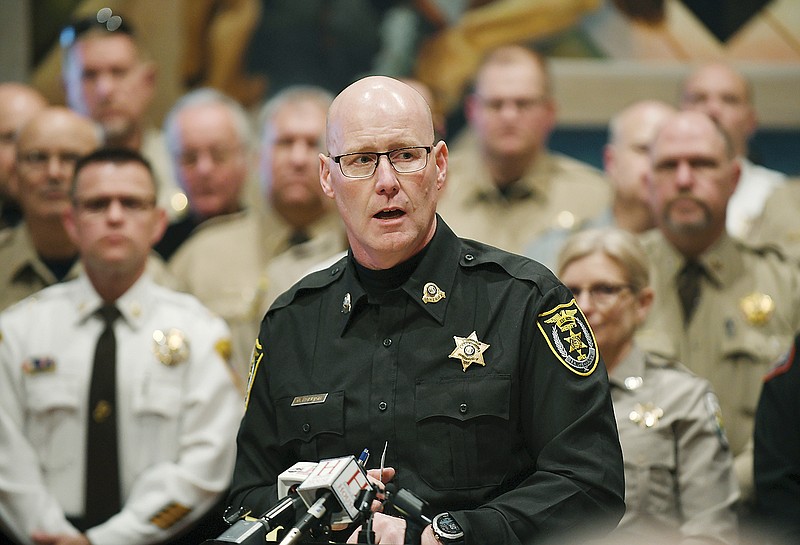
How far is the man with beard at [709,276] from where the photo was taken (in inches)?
169

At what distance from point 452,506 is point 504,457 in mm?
153

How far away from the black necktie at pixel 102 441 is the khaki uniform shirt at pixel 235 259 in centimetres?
72

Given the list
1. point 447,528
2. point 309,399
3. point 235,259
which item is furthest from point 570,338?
point 235,259

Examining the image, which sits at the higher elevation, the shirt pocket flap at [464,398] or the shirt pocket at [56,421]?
the shirt pocket flap at [464,398]

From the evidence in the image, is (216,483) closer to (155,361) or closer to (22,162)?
(155,361)

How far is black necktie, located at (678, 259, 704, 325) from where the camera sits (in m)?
4.38

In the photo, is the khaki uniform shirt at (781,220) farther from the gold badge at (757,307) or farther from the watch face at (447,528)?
the watch face at (447,528)

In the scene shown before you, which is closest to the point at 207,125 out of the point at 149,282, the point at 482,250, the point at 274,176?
the point at 274,176

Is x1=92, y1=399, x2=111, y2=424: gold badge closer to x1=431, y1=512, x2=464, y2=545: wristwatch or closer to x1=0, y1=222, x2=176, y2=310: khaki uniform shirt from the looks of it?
x1=0, y1=222, x2=176, y2=310: khaki uniform shirt

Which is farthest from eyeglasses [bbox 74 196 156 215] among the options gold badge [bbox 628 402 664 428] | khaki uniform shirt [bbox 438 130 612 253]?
gold badge [bbox 628 402 664 428]

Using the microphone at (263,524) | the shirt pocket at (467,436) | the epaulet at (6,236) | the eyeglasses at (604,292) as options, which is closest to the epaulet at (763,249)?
the eyeglasses at (604,292)

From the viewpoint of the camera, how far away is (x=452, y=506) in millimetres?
2393

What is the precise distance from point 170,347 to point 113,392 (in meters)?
0.26

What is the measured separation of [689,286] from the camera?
4410mm
